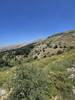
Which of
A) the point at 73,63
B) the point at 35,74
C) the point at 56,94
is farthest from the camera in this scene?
the point at 73,63

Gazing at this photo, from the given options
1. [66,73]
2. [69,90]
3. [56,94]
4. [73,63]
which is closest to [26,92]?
[56,94]

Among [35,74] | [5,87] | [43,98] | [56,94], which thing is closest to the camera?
[43,98]

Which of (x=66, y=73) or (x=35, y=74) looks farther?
(x=66, y=73)

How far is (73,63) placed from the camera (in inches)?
1467

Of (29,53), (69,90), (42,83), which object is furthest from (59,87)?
(29,53)

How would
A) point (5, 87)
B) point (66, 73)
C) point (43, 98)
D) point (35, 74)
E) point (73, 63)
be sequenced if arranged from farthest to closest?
point (73, 63) < point (66, 73) < point (5, 87) < point (35, 74) < point (43, 98)

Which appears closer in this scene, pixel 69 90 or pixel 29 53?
pixel 69 90

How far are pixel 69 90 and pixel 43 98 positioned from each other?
5.63m

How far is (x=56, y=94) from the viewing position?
24922 mm

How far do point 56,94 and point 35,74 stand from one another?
4.04 m

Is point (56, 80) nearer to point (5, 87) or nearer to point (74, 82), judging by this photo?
point (74, 82)

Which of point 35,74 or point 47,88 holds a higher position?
point 35,74

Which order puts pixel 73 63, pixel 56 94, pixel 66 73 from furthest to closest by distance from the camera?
pixel 73 63
pixel 66 73
pixel 56 94

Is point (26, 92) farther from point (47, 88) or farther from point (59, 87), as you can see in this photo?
point (59, 87)
